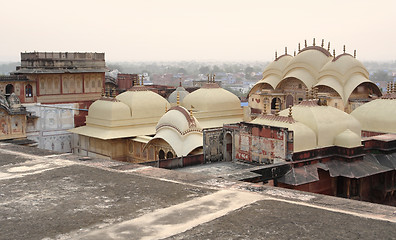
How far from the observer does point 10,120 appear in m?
22.5

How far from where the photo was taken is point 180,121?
61.3ft

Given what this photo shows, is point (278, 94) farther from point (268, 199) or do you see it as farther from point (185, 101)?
point (268, 199)

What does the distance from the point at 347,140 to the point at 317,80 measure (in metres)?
9.81

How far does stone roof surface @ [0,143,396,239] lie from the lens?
654 cm

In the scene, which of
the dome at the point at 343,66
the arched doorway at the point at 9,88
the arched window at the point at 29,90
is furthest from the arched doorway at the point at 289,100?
the arched doorway at the point at 9,88

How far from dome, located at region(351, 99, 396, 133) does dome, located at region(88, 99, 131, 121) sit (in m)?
10.3

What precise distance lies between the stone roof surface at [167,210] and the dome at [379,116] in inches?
425

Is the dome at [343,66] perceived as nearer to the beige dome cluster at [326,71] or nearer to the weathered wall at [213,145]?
the beige dome cluster at [326,71]

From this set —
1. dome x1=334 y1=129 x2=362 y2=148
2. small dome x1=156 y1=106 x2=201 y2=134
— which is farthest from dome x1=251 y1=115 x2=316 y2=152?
small dome x1=156 y1=106 x2=201 y2=134

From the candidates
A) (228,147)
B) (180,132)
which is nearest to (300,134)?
(228,147)

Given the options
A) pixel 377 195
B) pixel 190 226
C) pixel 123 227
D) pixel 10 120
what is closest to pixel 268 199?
pixel 190 226

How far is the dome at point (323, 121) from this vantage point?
15.2m

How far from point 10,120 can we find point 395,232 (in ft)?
64.3

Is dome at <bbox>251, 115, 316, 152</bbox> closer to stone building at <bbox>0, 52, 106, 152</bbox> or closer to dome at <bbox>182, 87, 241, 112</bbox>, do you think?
dome at <bbox>182, 87, 241, 112</bbox>
